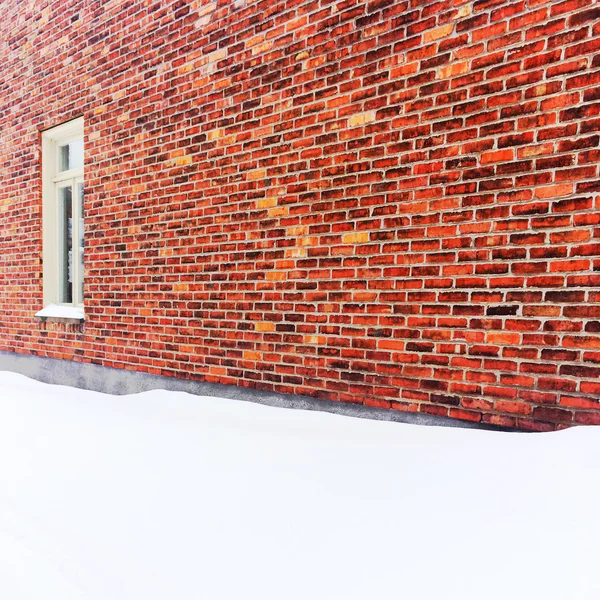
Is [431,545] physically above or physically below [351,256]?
below

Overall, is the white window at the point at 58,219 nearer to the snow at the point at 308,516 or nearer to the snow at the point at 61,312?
the snow at the point at 61,312

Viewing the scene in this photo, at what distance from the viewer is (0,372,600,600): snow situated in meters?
1.55

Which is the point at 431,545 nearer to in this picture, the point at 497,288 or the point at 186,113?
the point at 497,288

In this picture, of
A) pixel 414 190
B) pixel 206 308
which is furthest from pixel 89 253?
pixel 414 190

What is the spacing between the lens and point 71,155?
17.7 ft

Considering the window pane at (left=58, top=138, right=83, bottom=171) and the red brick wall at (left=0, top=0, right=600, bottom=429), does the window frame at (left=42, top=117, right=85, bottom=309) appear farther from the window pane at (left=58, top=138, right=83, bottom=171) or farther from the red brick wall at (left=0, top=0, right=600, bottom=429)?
the red brick wall at (left=0, top=0, right=600, bottom=429)

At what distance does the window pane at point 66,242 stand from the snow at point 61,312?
0.15 metres

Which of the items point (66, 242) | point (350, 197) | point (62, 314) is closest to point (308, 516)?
point (350, 197)

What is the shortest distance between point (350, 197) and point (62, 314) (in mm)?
3961

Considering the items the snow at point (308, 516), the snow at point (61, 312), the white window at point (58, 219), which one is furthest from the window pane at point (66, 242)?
the snow at point (308, 516)

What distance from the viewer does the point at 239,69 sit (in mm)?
3473

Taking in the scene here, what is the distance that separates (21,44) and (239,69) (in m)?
3.89

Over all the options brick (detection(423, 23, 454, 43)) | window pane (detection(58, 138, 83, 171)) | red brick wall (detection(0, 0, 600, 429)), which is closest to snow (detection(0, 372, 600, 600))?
red brick wall (detection(0, 0, 600, 429))

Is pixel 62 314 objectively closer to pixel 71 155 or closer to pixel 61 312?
pixel 61 312
